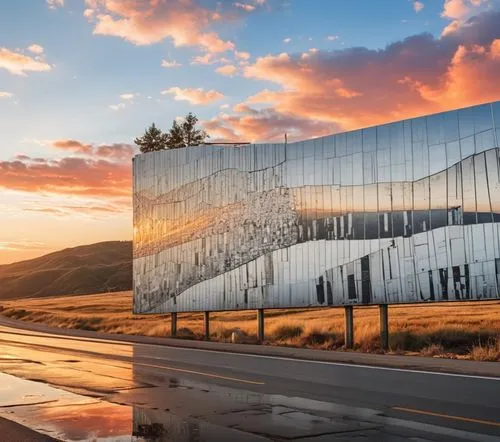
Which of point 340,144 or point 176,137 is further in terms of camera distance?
point 176,137

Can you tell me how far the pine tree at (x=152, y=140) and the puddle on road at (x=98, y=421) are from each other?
4144 cm

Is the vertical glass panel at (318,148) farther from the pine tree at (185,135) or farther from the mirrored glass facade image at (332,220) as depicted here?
the pine tree at (185,135)

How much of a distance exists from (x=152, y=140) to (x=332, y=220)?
30.1 m

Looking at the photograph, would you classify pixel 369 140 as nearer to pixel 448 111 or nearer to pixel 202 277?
pixel 448 111

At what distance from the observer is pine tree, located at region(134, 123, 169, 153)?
53.9 m

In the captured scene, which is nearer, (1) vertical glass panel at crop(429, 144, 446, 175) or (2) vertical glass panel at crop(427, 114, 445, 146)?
(1) vertical glass panel at crop(429, 144, 446, 175)

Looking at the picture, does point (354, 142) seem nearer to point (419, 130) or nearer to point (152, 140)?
point (419, 130)

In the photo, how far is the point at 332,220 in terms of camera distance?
1057 inches

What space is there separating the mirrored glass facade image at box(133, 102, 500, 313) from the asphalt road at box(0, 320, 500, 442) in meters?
6.04

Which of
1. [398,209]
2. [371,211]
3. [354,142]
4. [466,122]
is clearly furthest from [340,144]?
[466,122]

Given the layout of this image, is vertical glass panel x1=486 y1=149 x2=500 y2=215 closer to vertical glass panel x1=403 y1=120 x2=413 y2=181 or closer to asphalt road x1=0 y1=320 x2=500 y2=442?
vertical glass panel x1=403 y1=120 x2=413 y2=181

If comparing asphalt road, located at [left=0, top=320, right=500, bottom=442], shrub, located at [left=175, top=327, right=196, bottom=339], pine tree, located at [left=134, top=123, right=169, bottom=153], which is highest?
pine tree, located at [left=134, top=123, right=169, bottom=153]

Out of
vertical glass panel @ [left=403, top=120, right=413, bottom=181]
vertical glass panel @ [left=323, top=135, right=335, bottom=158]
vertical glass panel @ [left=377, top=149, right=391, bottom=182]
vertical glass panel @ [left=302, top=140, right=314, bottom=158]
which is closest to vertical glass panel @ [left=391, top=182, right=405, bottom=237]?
vertical glass panel @ [left=403, top=120, right=413, bottom=181]

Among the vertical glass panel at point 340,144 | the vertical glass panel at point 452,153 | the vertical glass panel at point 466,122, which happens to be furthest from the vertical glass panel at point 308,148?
the vertical glass panel at point 466,122
